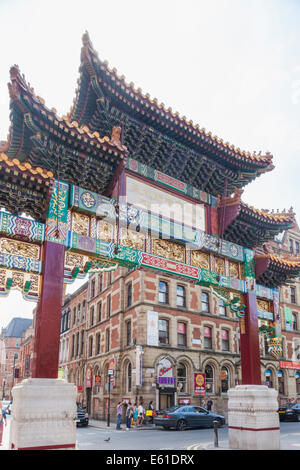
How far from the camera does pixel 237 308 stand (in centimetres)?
1321

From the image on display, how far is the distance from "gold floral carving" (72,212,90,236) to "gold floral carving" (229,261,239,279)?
5.51 m

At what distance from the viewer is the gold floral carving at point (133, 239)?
1087 cm

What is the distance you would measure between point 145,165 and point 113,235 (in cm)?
258

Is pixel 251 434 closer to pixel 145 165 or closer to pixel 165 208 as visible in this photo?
pixel 165 208

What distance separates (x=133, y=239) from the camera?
36.1 feet

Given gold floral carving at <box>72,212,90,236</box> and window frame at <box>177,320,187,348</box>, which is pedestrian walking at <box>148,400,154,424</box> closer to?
window frame at <box>177,320,187,348</box>

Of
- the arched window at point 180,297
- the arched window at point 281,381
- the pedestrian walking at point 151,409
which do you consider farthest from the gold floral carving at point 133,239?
the arched window at point 281,381

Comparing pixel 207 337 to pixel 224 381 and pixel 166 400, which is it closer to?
pixel 224 381

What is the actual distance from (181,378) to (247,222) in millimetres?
19633

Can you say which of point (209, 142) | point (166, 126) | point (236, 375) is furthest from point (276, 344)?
point (236, 375)

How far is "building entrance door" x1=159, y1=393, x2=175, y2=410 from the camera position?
28.2 m

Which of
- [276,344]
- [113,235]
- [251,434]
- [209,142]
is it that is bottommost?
[251,434]

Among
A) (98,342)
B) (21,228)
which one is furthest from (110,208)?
(98,342)

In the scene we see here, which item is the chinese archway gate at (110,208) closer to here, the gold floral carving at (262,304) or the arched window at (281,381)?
the gold floral carving at (262,304)
